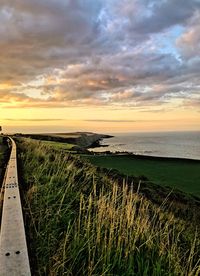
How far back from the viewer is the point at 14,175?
743cm

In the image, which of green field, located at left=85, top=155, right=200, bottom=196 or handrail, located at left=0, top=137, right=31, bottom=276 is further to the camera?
green field, located at left=85, top=155, right=200, bottom=196

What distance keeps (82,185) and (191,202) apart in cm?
400

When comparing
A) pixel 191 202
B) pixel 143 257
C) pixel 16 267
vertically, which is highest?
pixel 16 267

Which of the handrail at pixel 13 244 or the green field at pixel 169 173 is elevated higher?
the handrail at pixel 13 244

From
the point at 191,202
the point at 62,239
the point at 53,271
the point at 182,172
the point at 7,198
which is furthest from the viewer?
the point at 182,172

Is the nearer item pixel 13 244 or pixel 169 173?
pixel 13 244

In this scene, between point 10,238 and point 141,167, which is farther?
point 141,167

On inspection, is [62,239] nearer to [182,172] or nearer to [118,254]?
→ [118,254]

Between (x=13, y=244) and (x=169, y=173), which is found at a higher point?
(x=13, y=244)

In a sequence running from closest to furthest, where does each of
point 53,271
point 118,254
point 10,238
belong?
point 53,271 → point 10,238 → point 118,254

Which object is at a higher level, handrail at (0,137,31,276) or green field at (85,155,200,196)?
handrail at (0,137,31,276)

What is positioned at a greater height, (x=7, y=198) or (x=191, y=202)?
(x=7, y=198)

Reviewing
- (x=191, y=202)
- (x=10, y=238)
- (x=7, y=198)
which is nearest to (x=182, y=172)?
(x=191, y=202)

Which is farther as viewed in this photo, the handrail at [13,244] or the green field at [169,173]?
the green field at [169,173]
